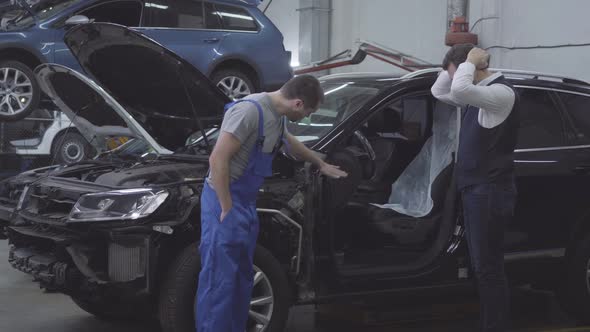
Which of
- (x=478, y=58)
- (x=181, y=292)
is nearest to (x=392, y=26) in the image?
(x=478, y=58)

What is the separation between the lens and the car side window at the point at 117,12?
9727mm

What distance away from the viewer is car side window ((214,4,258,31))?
424 inches

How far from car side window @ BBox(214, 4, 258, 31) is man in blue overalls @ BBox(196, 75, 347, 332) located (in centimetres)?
671

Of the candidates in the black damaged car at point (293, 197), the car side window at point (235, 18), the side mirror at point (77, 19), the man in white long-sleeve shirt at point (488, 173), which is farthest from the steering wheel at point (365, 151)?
the car side window at point (235, 18)

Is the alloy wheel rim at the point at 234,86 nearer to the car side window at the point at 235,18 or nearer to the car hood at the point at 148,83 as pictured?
the car side window at the point at 235,18

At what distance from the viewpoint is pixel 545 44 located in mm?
12406

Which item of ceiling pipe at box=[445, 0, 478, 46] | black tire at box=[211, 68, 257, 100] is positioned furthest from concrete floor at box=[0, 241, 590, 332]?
ceiling pipe at box=[445, 0, 478, 46]

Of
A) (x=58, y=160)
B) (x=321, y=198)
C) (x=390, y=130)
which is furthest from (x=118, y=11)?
(x=321, y=198)

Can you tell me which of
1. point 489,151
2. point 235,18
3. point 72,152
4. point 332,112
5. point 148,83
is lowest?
point 72,152

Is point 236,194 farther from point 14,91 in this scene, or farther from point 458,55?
point 14,91

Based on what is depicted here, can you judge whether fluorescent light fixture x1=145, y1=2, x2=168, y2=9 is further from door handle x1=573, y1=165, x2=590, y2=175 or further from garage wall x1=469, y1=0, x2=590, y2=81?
door handle x1=573, y1=165, x2=590, y2=175

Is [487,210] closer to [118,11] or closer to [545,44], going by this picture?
[118,11]

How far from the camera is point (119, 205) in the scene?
15.0ft

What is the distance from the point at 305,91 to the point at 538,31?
360 inches
